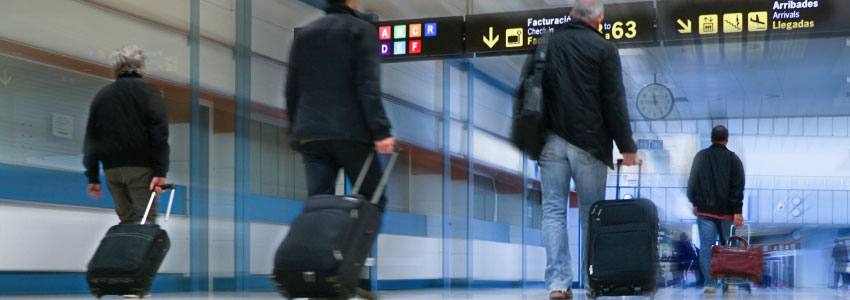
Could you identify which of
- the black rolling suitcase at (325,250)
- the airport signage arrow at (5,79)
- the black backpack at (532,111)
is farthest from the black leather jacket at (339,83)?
the airport signage arrow at (5,79)

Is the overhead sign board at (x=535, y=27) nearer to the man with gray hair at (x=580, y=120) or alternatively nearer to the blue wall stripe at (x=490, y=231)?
the blue wall stripe at (x=490, y=231)

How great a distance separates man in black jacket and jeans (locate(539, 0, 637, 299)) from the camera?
523cm

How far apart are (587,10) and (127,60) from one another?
8.02 feet

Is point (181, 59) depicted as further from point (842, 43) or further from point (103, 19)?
point (842, 43)

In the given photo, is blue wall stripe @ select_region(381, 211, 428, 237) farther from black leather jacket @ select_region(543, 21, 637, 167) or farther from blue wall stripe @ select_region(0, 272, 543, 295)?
black leather jacket @ select_region(543, 21, 637, 167)

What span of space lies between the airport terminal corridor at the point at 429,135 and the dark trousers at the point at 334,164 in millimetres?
59

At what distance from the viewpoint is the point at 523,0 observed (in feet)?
36.9

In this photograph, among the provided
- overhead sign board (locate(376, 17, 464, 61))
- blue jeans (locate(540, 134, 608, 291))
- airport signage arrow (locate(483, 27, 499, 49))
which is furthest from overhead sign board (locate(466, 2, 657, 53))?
blue jeans (locate(540, 134, 608, 291))

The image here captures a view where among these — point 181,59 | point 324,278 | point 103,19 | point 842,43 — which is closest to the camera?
point 324,278

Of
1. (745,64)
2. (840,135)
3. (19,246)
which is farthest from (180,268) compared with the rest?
(840,135)

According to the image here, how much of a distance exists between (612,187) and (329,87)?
8.49 m

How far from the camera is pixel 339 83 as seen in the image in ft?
13.9

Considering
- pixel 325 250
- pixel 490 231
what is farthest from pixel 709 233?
pixel 325 250

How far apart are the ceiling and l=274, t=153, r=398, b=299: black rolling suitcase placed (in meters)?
7.79
